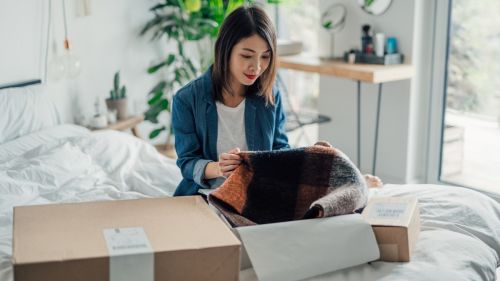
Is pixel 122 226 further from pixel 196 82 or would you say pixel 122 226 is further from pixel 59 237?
pixel 196 82

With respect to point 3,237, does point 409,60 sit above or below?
above

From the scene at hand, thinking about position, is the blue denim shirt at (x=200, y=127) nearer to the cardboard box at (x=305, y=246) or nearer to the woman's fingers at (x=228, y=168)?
the woman's fingers at (x=228, y=168)

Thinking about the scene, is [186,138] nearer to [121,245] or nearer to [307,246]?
[307,246]

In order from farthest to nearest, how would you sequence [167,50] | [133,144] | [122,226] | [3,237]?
1. [167,50]
2. [133,144]
3. [3,237]
4. [122,226]

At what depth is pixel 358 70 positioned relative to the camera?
10.9ft

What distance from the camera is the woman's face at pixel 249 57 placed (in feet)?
6.30

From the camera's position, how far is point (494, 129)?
343 centimetres

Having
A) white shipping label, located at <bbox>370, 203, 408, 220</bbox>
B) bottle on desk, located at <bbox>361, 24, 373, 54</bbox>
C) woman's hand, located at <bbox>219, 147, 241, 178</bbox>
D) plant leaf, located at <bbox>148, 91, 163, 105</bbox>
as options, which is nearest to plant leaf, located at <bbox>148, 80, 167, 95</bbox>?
plant leaf, located at <bbox>148, 91, 163, 105</bbox>

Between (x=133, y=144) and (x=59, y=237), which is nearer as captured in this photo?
(x=59, y=237)

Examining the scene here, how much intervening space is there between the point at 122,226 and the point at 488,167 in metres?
2.58

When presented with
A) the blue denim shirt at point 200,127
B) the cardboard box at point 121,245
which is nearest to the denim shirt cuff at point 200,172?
the blue denim shirt at point 200,127

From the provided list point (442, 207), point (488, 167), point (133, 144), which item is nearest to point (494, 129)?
point (488, 167)

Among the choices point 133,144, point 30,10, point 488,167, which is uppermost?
point 30,10

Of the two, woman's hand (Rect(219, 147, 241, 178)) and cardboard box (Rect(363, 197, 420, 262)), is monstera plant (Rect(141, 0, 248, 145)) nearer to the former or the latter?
woman's hand (Rect(219, 147, 241, 178))
